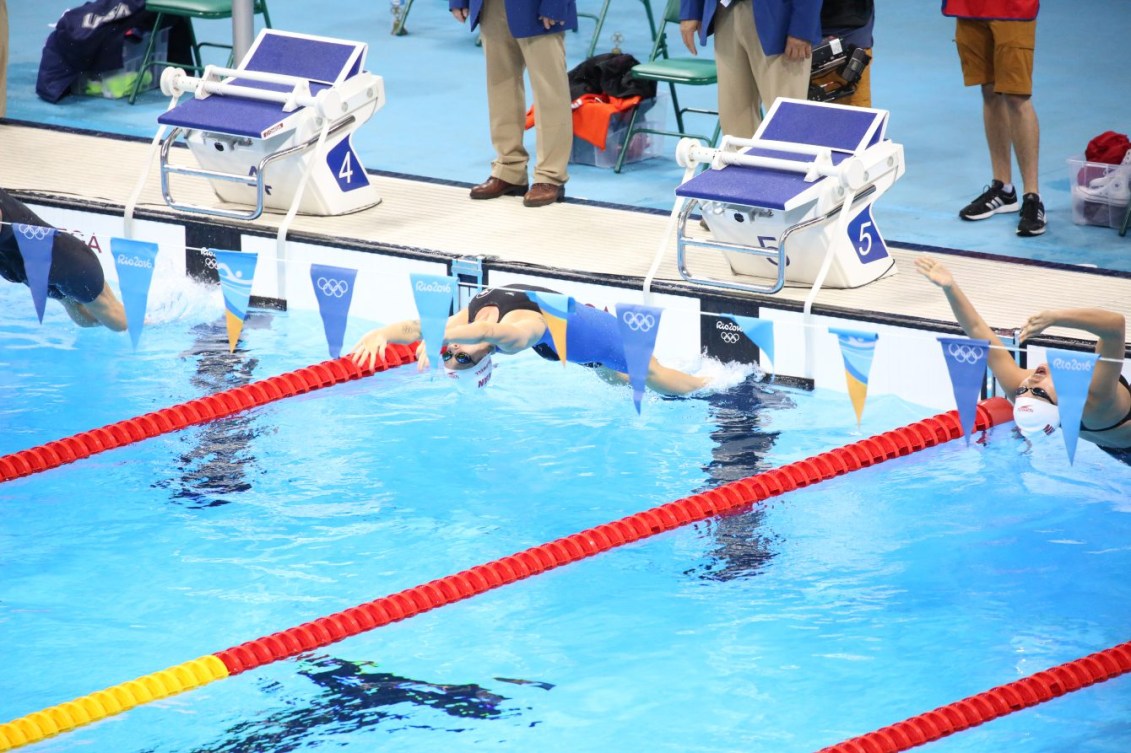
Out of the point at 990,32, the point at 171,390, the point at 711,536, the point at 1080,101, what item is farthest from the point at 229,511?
the point at 1080,101

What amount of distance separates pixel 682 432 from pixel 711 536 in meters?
0.88

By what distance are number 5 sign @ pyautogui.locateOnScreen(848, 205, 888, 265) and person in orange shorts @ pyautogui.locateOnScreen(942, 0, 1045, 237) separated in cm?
97

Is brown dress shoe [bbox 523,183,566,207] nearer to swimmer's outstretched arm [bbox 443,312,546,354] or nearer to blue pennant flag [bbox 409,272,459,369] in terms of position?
swimmer's outstretched arm [bbox 443,312,546,354]

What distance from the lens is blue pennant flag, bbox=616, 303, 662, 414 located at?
5109 mm

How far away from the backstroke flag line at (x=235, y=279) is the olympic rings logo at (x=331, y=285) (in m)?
0.22

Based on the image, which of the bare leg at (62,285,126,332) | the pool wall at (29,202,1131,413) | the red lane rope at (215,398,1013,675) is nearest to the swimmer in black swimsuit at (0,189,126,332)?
the bare leg at (62,285,126,332)

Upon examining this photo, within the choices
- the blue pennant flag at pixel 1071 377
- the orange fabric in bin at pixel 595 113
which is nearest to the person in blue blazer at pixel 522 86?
the orange fabric in bin at pixel 595 113

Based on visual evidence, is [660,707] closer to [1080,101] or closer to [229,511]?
[229,511]

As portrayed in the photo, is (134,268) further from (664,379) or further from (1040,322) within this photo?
(1040,322)

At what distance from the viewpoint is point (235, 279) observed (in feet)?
17.8

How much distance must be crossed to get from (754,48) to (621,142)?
1991 millimetres

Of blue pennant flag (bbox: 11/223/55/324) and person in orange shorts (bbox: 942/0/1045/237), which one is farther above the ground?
person in orange shorts (bbox: 942/0/1045/237)

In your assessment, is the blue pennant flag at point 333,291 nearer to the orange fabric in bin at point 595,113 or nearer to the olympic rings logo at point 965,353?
the olympic rings logo at point 965,353

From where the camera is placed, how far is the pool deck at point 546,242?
6059mm
